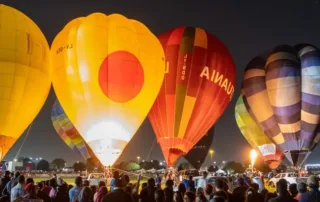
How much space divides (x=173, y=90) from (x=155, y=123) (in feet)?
5.20

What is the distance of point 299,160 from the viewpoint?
19969mm

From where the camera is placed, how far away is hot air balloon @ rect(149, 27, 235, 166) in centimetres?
1673

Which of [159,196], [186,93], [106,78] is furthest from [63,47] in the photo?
[159,196]

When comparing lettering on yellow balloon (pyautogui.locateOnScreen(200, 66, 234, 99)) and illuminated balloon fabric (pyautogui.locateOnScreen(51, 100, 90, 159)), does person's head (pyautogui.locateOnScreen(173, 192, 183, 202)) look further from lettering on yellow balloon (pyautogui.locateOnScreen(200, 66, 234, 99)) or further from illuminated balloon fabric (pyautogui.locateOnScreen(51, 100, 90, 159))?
illuminated balloon fabric (pyautogui.locateOnScreen(51, 100, 90, 159))

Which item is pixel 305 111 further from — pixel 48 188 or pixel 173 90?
pixel 48 188

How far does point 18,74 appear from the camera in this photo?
40.9ft

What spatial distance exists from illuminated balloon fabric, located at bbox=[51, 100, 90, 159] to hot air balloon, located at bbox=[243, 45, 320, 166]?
34.0 ft

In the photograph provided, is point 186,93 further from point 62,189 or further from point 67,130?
point 62,189

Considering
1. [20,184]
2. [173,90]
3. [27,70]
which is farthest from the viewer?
[173,90]

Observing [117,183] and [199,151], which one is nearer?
[117,183]

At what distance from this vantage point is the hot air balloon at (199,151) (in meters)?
34.7

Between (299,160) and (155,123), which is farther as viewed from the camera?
(299,160)

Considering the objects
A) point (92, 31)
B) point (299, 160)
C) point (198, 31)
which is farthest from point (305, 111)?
point (92, 31)

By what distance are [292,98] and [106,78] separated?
10091mm
